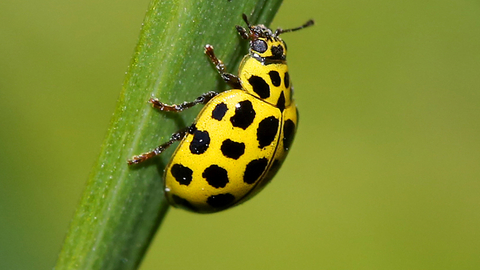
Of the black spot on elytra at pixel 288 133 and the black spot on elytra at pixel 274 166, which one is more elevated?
the black spot on elytra at pixel 288 133

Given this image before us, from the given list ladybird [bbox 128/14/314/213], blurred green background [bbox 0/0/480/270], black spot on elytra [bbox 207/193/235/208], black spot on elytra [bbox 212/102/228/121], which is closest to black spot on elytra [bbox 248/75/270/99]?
→ ladybird [bbox 128/14/314/213]

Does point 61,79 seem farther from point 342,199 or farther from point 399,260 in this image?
point 399,260

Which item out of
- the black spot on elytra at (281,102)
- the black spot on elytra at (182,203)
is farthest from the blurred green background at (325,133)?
the black spot on elytra at (281,102)

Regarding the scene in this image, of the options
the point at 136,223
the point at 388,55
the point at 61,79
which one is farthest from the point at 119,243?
the point at 388,55

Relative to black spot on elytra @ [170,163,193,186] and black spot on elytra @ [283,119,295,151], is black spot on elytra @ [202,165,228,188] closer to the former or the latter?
A: black spot on elytra @ [170,163,193,186]

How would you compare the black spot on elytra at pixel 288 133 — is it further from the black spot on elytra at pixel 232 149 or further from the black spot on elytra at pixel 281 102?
the black spot on elytra at pixel 232 149
